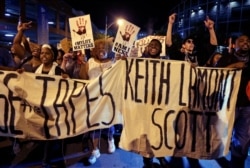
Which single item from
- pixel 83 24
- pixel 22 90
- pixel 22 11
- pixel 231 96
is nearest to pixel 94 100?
pixel 22 90

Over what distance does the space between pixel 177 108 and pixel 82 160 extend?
5.56 ft

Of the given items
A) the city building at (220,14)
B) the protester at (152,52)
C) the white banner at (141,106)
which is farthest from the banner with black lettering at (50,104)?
the city building at (220,14)

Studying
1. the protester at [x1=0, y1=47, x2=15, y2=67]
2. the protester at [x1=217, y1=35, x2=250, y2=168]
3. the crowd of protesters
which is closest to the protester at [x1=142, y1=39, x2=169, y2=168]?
the crowd of protesters

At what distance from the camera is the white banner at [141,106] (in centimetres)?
441

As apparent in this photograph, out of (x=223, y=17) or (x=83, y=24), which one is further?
(x=223, y=17)

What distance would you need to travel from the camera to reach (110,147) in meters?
5.43

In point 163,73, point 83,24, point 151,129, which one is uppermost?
point 83,24

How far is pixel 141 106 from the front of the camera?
4422 millimetres

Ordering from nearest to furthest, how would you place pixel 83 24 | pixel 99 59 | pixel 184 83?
pixel 184 83
pixel 99 59
pixel 83 24

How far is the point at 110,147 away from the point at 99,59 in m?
1.43

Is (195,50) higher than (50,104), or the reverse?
(195,50)

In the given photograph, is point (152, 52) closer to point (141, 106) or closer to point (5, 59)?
point (141, 106)

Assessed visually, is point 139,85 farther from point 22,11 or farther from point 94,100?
point 22,11

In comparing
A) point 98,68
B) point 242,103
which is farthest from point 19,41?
point 242,103
